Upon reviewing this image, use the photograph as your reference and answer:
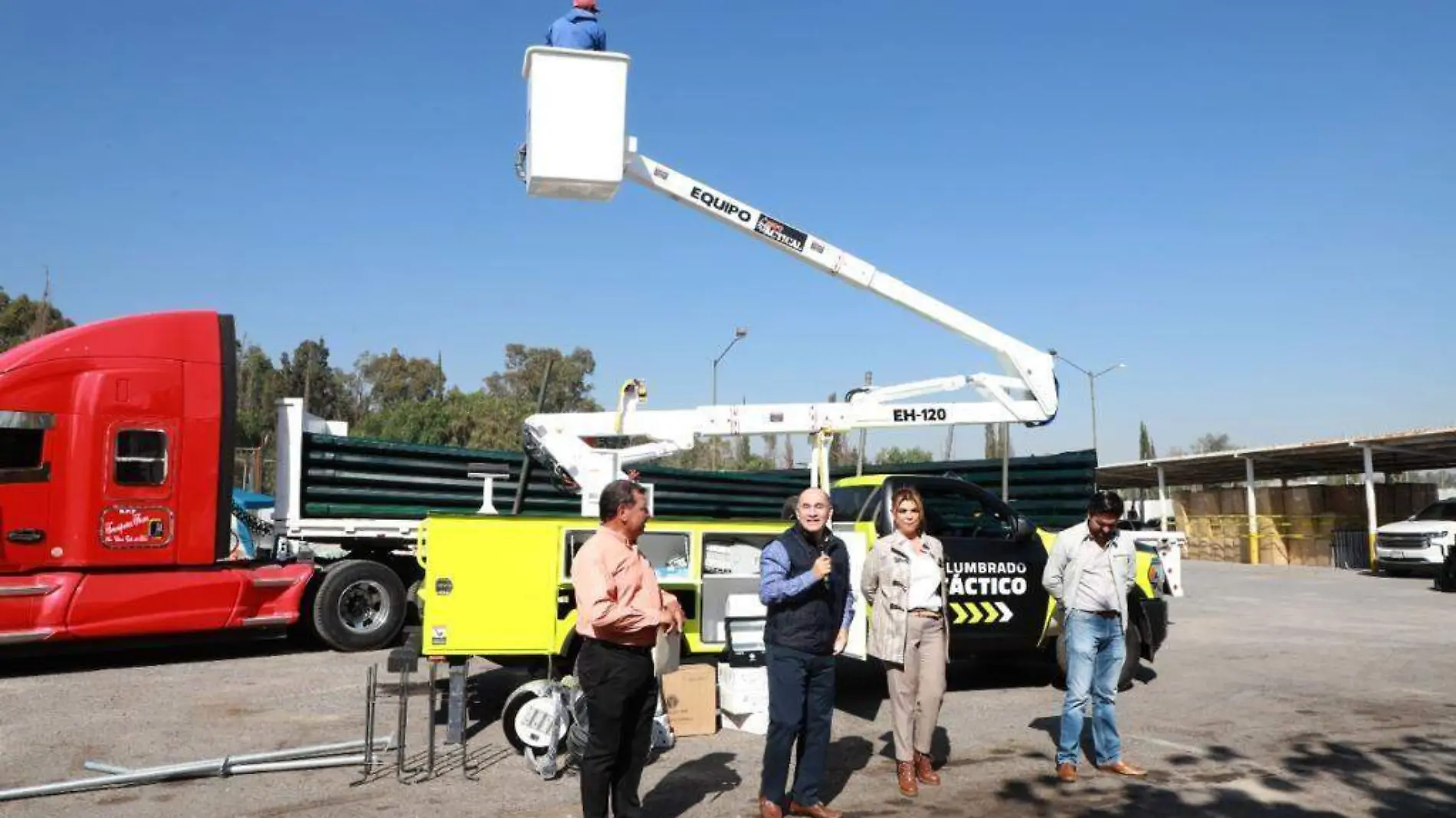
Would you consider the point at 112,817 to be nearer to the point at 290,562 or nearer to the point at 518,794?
the point at 518,794

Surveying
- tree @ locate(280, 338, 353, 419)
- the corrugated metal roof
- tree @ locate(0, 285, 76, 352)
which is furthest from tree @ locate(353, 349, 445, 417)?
the corrugated metal roof

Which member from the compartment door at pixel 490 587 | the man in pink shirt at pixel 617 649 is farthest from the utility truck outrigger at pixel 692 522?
the man in pink shirt at pixel 617 649

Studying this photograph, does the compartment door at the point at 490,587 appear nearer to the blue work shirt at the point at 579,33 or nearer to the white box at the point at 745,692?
the white box at the point at 745,692

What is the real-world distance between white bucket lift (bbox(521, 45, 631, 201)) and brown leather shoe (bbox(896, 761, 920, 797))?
5.10 metres

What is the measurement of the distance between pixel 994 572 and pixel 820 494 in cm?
361

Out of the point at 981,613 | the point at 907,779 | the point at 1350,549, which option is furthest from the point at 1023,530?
the point at 1350,549

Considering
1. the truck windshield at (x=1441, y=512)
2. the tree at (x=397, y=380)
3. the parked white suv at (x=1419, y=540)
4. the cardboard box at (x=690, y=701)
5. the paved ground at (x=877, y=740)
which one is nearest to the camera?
the paved ground at (x=877, y=740)

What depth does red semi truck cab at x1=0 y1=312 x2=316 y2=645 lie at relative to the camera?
30.9ft

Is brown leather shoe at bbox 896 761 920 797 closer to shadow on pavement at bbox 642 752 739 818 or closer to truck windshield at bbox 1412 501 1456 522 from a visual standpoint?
shadow on pavement at bbox 642 752 739 818

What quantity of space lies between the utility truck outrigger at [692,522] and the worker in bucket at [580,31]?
36cm

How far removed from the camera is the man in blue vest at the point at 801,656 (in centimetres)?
531

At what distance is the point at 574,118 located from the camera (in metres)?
8.38

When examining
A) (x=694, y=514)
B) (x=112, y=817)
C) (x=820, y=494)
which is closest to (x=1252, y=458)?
(x=694, y=514)

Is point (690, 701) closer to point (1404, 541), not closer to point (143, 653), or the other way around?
point (143, 653)
